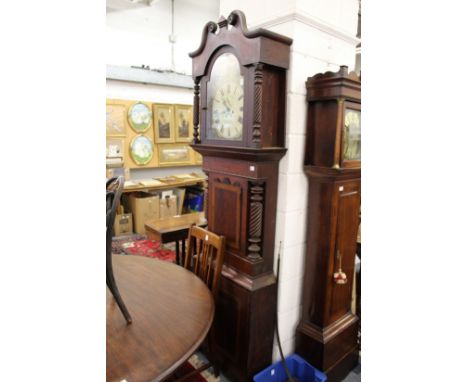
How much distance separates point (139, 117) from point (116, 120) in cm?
36

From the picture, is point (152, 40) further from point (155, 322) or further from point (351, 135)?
point (155, 322)

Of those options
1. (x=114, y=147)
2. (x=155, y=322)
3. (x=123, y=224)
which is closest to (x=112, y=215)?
(x=155, y=322)

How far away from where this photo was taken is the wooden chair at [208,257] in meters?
1.75

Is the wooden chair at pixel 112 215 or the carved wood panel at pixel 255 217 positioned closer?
the wooden chair at pixel 112 215

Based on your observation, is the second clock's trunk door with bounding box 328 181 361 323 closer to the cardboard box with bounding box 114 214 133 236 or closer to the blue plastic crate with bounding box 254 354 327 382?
the blue plastic crate with bounding box 254 354 327 382

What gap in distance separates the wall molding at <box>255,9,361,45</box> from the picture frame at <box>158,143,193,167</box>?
142 inches

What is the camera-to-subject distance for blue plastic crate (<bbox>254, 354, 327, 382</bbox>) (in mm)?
1810

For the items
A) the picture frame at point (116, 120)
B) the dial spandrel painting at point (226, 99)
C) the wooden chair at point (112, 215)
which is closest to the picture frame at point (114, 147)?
the picture frame at point (116, 120)

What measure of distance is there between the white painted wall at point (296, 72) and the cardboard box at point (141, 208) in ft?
10.6

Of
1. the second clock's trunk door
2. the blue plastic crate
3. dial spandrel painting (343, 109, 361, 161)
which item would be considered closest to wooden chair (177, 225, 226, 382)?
the blue plastic crate

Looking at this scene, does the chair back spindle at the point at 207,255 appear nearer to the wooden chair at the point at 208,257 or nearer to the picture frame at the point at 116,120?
the wooden chair at the point at 208,257
